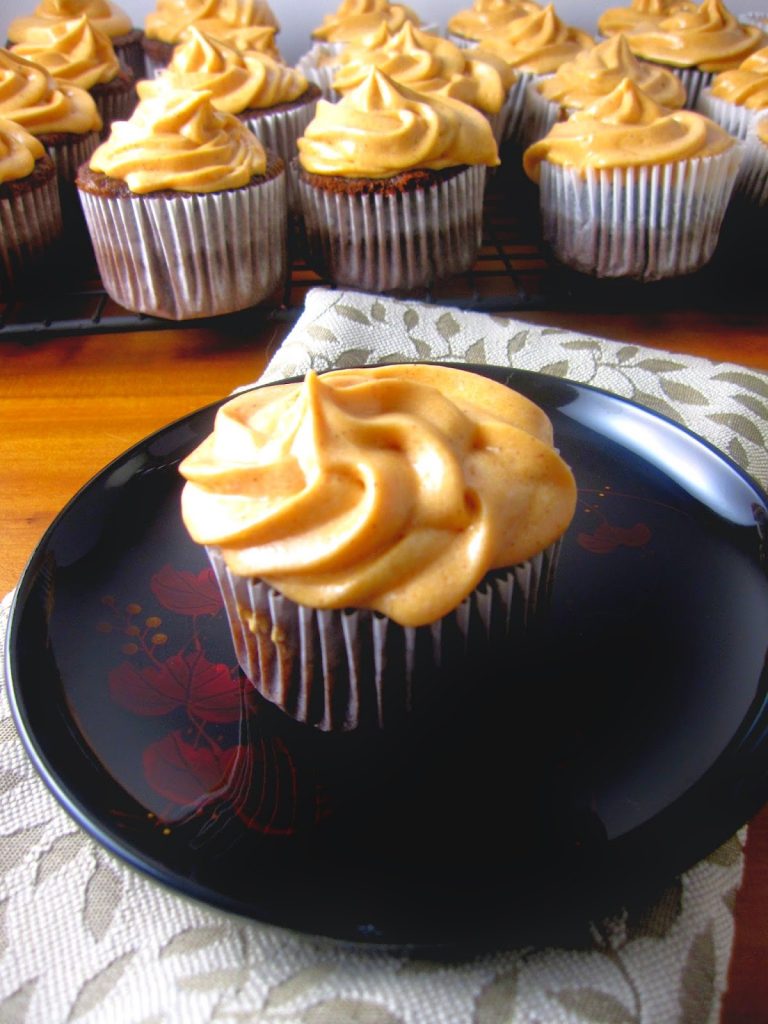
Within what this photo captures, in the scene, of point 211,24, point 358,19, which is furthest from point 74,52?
point 358,19

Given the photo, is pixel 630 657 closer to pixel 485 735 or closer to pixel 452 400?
pixel 485 735

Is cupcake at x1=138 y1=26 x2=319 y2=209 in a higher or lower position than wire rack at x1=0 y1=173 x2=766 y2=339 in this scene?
higher

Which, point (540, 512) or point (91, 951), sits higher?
point (540, 512)

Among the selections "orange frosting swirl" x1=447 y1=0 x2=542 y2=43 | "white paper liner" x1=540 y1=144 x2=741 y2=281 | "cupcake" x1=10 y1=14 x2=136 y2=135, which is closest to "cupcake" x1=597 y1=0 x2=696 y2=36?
"orange frosting swirl" x1=447 y1=0 x2=542 y2=43

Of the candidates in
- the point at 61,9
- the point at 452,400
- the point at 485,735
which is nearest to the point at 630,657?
the point at 485,735

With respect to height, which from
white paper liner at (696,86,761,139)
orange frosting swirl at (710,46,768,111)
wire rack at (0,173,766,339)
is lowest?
wire rack at (0,173,766,339)

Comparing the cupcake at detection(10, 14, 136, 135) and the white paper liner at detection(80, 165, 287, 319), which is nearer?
the white paper liner at detection(80, 165, 287, 319)

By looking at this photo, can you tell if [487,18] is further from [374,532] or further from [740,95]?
[374,532]

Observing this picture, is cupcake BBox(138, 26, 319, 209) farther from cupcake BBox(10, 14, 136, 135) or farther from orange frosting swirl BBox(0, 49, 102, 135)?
cupcake BBox(10, 14, 136, 135)
